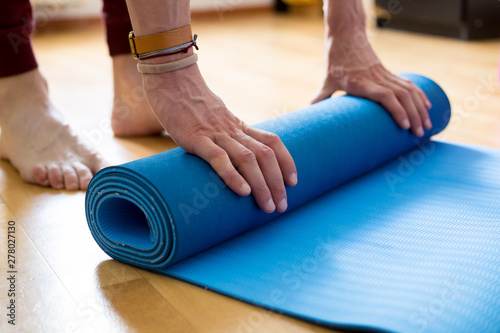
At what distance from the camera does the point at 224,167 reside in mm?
1035

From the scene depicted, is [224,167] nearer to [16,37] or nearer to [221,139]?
[221,139]

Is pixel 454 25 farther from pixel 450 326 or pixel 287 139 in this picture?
pixel 450 326

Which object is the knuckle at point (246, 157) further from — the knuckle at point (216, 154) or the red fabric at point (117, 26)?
the red fabric at point (117, 26)

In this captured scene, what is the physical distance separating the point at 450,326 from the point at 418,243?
27 cm

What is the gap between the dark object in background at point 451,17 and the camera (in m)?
3.50

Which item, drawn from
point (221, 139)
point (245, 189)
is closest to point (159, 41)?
point (221, 139)

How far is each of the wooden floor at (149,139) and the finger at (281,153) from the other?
302mm

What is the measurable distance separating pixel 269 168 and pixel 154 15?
0.38m

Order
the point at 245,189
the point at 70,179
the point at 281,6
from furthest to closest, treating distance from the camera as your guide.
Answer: the point at 281,6 < the point at 70,179 < the point at 245,189

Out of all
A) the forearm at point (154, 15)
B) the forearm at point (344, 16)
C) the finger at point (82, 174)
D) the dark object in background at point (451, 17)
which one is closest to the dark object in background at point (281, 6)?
the dark object in background at point (451, 17)

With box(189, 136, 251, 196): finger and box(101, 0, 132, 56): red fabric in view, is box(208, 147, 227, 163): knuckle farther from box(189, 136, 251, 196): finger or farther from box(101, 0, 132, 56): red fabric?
box(101, 0, 132, 56): red fabric

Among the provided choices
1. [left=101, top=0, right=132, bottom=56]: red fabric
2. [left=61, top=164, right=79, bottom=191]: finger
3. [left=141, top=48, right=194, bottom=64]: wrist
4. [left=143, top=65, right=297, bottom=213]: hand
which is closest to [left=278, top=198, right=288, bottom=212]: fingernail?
[left=143, top=65, right=297, bottom=213]: hand

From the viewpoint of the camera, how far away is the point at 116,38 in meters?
1.83

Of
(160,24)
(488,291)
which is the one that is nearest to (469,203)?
(488,291)
